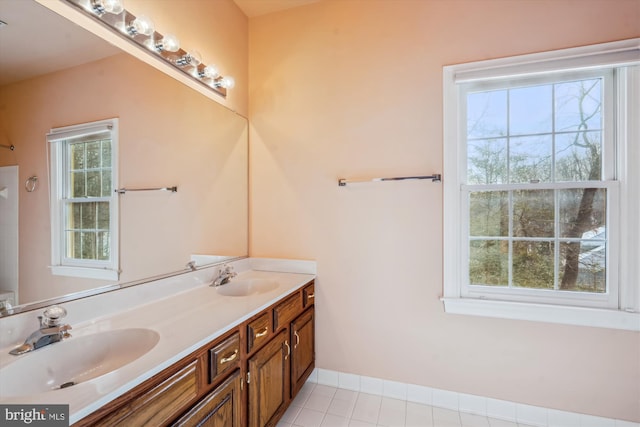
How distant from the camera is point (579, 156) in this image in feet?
5.44

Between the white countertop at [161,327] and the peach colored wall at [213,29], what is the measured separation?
1.32 metres

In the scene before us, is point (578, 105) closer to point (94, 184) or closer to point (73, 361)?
point (94, 184)

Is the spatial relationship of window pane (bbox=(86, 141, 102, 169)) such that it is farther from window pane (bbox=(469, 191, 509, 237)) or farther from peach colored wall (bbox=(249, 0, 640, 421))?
window pane (bbox=(469, 191, 509, 237))

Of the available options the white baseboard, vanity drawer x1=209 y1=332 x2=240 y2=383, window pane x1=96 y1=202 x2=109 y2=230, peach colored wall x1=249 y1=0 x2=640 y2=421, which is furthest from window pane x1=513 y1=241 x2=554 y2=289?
window pane x1=96 y1=202 x2=109 y2=230

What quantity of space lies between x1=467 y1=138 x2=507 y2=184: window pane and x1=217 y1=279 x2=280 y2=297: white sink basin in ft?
4.68

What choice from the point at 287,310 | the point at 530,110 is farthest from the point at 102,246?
the point at 530,110

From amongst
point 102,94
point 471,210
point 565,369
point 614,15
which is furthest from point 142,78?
point 565,369

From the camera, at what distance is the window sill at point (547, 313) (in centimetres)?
154

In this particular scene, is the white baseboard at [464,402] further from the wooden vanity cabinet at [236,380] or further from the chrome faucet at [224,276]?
the chrome faucet at [224,276]

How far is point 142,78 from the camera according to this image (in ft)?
4.61

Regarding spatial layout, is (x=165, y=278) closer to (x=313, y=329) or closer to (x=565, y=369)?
(x=313, y=329)

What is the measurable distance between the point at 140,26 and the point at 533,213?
230cm

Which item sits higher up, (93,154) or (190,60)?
(190,60)

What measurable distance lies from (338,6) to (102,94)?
1.60 metres
